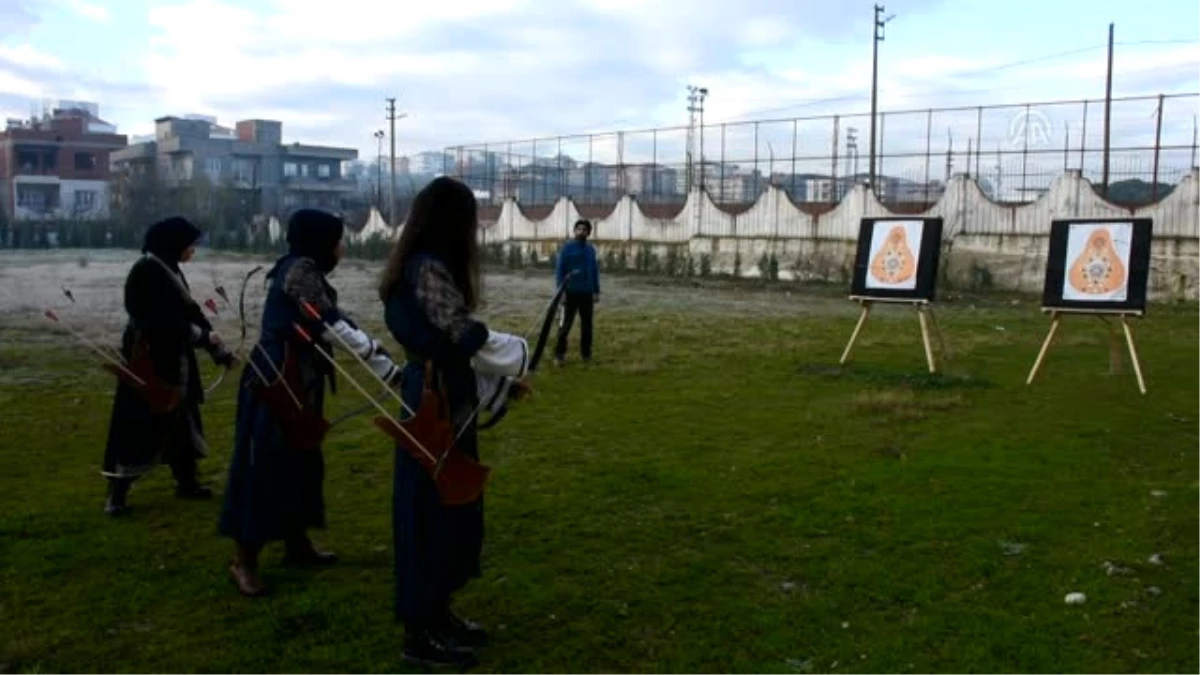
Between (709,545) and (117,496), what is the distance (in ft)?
10.4

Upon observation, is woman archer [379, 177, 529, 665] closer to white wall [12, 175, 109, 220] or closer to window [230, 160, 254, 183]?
white wall [12, 175, 109, 220]

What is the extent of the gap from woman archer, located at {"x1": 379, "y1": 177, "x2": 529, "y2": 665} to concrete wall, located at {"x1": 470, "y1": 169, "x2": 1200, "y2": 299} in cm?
2157

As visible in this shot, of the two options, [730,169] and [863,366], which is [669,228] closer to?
[730,169]

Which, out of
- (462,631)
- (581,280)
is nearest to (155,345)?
(462,631)

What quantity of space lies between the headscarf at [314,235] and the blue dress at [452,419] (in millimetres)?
880

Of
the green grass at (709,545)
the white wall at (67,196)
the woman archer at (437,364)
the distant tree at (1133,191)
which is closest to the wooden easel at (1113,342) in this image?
the green grass at (709,545)

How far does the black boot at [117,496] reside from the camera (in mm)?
6070

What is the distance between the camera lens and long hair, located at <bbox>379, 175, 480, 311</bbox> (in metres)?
4.00

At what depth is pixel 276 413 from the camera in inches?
188

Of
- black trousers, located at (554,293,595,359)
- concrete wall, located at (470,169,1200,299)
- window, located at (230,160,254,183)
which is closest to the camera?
black trousers, located at (554,293,595,359)

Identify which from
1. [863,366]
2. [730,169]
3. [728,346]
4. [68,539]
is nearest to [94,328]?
[728,346]

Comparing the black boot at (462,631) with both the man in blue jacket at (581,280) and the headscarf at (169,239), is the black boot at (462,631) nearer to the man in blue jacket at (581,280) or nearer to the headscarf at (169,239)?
the headscarf at (169,239)

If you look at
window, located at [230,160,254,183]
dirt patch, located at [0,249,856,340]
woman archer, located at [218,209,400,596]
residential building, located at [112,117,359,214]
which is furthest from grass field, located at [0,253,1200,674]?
window, located at [230,160,254,183]

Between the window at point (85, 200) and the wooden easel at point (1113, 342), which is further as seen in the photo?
the window at point (85, 200)
